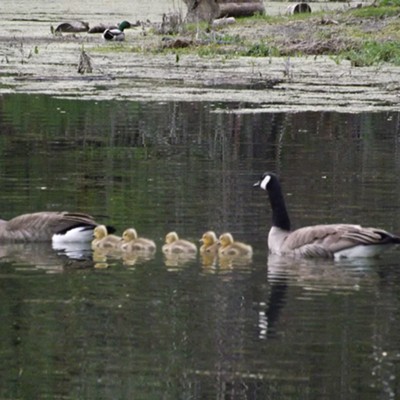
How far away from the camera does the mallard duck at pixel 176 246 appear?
36.1 feet

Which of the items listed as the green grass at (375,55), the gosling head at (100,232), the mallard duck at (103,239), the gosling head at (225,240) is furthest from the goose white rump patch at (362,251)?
the green grass at (375,55)

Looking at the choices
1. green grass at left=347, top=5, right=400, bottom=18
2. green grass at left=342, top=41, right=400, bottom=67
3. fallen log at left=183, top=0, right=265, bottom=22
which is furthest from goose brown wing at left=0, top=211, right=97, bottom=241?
fallen log at left=183, top=0, right=265, bottom=22

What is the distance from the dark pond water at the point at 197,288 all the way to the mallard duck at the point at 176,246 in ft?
0.52

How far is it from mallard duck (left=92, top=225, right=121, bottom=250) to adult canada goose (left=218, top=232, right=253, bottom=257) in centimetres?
79

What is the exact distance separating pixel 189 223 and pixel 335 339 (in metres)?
3.80

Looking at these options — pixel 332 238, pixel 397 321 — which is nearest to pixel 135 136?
pixel 332 238

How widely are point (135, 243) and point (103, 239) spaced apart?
0.45 meters

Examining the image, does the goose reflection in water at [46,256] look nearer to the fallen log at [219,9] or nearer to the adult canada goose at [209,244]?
the adult canada goose at [209,244]

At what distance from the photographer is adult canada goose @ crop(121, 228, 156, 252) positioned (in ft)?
36.4

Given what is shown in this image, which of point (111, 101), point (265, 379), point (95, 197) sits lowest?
point (265, 379)

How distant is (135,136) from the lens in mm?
18453

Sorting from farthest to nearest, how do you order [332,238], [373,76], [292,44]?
[292,44], [373,76], [332,238]

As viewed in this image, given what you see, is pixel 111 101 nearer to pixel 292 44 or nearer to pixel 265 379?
pixel 292 44

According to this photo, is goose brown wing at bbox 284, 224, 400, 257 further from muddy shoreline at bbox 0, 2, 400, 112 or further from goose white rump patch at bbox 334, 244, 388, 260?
muddy shoreline at bbox 0, 2, 400, 112
